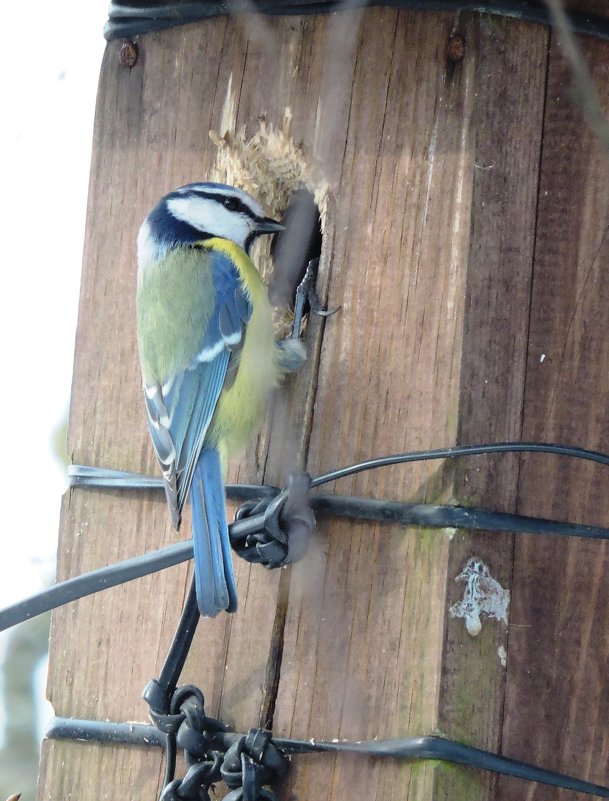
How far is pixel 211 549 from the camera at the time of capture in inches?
74.5

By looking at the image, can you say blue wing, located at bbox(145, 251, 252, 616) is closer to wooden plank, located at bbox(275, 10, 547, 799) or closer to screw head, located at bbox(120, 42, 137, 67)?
wooden plank, located at bbox(275, 10, 547, 799)

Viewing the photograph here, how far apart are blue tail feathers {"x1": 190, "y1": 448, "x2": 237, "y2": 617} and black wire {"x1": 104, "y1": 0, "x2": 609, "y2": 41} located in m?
0.90

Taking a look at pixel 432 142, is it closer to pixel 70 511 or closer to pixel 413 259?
pixel 413 259

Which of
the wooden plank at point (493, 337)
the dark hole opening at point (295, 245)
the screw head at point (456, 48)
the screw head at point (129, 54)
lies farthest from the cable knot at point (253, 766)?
the screw head at point (129, 54)

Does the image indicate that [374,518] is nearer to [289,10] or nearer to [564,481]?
[564,481]

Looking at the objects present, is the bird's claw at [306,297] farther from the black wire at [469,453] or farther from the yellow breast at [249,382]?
the black wire at [469,453]

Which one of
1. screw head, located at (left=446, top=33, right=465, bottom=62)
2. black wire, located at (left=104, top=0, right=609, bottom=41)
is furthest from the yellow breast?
screw head, located at (left=446, top=33, right=465, bottom=62)

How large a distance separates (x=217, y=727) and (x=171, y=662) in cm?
16

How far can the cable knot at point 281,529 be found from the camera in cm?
184

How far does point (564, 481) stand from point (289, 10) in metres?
1.03

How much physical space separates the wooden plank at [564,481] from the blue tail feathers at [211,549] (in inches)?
18.6

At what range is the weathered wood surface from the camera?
1808 mm

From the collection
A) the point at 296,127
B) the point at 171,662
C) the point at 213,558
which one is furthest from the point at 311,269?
the point at 171,662

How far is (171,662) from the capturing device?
6.17 feet
